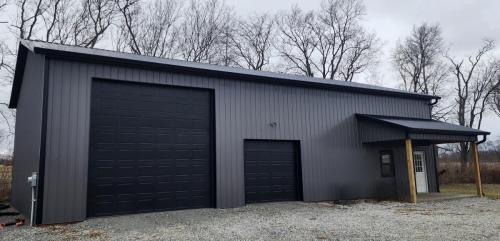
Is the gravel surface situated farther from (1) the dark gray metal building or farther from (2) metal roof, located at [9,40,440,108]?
(2) metal roof, located at [9,40,440,108]

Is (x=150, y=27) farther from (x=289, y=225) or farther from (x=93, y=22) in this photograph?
(x=289, y=225)

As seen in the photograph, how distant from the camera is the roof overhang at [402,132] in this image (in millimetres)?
11985

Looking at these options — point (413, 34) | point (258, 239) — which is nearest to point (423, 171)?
point (258, 239)

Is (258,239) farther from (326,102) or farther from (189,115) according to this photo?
(326,102)

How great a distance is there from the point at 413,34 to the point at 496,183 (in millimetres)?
13487

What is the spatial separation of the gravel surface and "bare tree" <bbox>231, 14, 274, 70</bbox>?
61.3ft

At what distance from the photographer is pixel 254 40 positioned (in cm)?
2911

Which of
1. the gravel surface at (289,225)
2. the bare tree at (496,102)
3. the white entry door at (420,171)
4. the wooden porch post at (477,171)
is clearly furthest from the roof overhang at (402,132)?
the bare tree at (496,102)

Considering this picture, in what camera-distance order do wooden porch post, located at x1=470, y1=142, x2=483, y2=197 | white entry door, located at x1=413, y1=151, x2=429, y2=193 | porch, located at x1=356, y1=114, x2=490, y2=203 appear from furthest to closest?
1. white entry door, located at x1=413, y1=151, x2=429, y2=193
2. wooden porch post, located at x1=470, y1=142, x2=483, y2=197
3. porch, located at x1=356, y1=114, x2=490, y2=203

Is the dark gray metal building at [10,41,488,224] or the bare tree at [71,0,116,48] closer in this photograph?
the dark gray metal building at [10,41,488,224]

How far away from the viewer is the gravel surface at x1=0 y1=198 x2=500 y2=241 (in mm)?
6805

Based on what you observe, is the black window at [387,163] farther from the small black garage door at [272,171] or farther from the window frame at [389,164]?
the small black garage door at [272,171]

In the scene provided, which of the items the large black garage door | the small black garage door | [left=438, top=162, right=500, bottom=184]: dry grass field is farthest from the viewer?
[left=438, top=162, right=500, bottom=184]: dry grass field

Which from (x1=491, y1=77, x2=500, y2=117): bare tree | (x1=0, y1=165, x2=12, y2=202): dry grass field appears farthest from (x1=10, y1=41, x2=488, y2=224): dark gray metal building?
(x1=491, y1=77, x2=500, y2=117): bare tree
